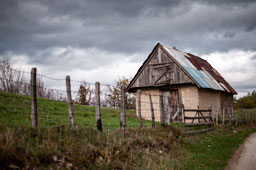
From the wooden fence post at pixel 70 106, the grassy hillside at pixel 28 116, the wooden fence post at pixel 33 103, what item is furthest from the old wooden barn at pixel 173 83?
the wooden fence post at pixel 33 103

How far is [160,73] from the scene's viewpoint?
66.4 ft

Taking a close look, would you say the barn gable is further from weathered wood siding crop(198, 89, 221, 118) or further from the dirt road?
the dirt road

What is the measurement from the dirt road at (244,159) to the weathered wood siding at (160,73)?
8.10m

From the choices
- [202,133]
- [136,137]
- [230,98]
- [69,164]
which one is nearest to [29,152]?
[69,164]

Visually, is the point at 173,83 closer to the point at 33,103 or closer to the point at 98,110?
the point at 98,110

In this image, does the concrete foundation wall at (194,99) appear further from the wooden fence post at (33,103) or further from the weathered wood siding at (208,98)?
the wooden fence post at (33,103)

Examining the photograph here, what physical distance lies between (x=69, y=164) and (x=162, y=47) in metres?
16.3

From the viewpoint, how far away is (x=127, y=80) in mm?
44125

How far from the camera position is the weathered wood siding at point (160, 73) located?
19.1 m

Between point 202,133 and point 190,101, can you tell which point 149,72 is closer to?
point 190,101

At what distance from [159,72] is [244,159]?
40.4ft

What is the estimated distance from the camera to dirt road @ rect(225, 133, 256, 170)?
7.68 m

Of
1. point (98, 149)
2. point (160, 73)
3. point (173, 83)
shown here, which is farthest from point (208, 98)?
point (98, 149)

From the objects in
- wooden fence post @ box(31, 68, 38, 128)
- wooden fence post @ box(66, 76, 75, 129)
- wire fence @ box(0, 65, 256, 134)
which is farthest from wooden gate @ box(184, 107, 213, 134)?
wooden fence post @ box(31, 68, 38, 128)
